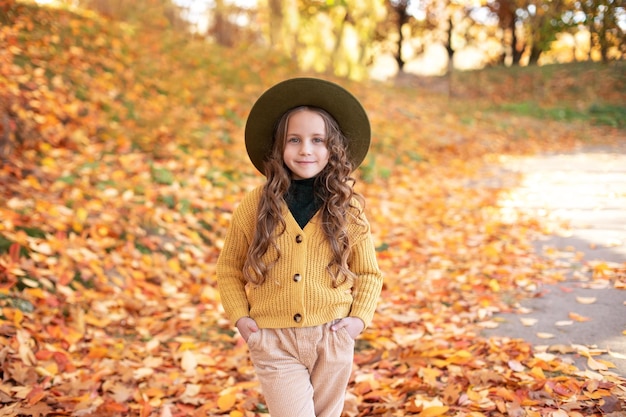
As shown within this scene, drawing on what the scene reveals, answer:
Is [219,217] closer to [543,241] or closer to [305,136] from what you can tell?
[543,241]

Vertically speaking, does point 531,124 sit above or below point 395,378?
above

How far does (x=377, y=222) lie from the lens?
648cm

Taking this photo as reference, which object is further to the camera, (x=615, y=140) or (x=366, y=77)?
(x=366, y=77)

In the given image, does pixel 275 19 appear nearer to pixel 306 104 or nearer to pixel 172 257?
pixel 172 257

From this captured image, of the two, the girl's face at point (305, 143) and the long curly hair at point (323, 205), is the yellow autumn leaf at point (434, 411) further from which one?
the girl's face at point (305, 143)

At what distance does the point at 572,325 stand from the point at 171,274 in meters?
3.11

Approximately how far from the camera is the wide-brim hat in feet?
6.68

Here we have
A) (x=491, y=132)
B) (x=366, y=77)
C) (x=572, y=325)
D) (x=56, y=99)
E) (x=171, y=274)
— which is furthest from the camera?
(x=366, y=77)

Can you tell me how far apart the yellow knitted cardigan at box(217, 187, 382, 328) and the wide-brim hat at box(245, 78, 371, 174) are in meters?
0.22

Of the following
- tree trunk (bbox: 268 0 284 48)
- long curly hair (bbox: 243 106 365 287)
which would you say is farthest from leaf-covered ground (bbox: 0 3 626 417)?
tree trunk (bbox: 268 0 284 48)

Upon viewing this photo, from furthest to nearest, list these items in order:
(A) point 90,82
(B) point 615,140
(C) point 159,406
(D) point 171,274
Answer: (B) point 615,140, (A) point 90,82, (D) point 171,274, (C) point 159,406

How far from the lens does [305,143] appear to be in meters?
2.05

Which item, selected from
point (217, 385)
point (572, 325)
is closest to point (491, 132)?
point (572, 325)

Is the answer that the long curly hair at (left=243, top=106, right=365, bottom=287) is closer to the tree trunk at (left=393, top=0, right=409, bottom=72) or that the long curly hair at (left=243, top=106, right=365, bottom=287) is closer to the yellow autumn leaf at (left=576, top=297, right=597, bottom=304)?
the yellow autumn leaf at (left=576, top=297, right=597, bottom=304)
